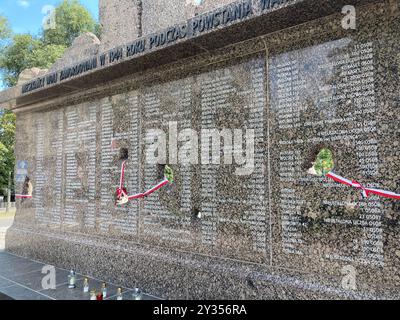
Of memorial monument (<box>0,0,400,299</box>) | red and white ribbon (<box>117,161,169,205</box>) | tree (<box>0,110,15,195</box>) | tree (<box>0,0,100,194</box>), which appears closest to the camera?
memorial monument (<box>0,0,400,299</box>)

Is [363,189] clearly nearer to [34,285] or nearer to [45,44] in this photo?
[34,285]

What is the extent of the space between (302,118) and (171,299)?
8.49 ft

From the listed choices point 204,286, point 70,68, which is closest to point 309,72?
point 204,286

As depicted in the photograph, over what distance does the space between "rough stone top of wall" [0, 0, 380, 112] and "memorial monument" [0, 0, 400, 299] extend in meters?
0.02

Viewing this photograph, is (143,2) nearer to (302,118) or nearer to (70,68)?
(70,68)

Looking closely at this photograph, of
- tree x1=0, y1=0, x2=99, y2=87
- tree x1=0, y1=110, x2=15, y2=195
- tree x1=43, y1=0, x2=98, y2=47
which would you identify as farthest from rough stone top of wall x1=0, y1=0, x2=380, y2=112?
tree x1=43, y1=0, x2=98, y2=47

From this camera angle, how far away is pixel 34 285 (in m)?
4.68

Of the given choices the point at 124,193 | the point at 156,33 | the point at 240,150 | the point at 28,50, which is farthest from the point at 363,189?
the point at 28,50

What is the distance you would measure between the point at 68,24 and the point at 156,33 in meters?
25.7


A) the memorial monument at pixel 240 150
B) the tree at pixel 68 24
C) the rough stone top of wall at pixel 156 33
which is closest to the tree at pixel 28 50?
the tree at pixel 68 24

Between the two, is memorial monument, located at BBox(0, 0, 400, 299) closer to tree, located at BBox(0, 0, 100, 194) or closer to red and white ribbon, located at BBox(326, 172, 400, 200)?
red and white ribbon, located at BBox(326, 172, 400, 200)

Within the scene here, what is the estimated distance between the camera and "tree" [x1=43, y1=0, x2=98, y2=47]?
25.3 meters

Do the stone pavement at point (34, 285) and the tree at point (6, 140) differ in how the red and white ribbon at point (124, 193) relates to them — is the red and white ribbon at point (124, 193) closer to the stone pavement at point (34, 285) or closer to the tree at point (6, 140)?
the stone pavement at point (34, 285)
